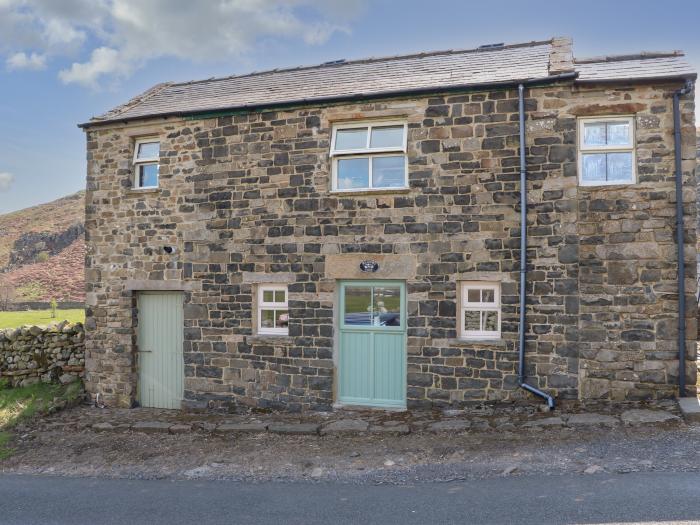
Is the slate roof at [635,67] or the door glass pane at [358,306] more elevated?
the slate roof at [635,67]

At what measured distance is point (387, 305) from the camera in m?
8.99

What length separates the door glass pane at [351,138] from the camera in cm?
914

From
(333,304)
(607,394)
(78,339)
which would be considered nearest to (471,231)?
(333,304)

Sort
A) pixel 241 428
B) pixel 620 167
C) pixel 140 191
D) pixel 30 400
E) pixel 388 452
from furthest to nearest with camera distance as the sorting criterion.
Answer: pixel 30 400 → pixel 140 191 → pixel 241 428 → pixel 620 167 → pixel 388 452

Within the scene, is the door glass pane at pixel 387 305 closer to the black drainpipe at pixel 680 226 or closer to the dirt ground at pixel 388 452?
the dirt ground at pixel 388 452

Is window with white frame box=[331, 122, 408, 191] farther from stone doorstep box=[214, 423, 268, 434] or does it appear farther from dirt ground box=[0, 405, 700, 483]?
stone doorstep box=[214, 423, 268, 434]

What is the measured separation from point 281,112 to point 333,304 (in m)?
3.57

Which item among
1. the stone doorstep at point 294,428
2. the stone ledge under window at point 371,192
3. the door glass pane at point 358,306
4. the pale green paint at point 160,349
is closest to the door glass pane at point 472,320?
the door glass pane at point 358,306

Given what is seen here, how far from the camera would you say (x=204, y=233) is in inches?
391

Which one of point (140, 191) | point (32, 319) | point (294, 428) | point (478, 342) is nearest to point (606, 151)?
point (478, 342)

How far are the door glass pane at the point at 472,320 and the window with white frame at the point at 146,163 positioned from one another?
653 centimetres

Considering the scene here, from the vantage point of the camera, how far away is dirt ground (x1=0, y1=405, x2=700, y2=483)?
245 inches

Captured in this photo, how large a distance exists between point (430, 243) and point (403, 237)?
0.46 m

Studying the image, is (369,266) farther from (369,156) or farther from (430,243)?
(369,156)
